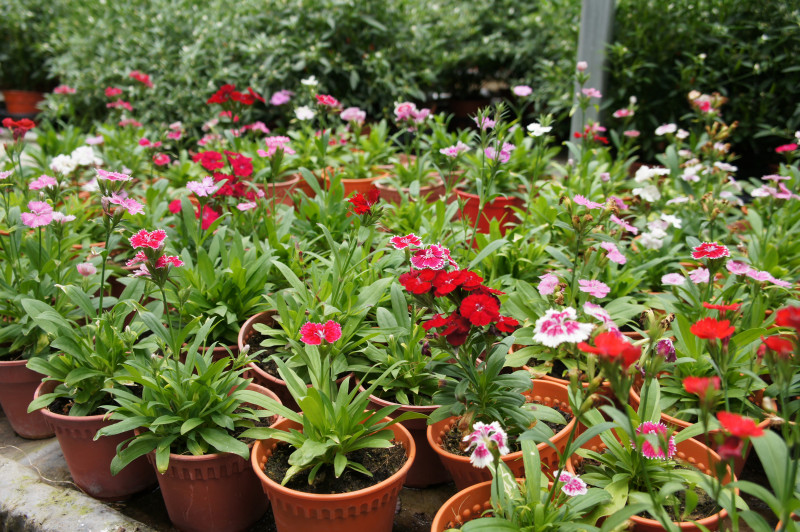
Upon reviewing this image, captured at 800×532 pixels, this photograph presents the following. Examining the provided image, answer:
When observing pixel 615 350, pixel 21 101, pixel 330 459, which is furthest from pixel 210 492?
pixel 21 101

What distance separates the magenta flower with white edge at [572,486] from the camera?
1.37m

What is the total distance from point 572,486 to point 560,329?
392 millimetres

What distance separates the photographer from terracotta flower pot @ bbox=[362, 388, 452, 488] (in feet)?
5.82

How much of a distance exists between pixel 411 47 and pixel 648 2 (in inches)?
67.7

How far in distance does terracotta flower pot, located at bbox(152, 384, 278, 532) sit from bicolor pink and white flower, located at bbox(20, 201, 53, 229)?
77cm

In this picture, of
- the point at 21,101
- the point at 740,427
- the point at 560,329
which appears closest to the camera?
the point at 740,427

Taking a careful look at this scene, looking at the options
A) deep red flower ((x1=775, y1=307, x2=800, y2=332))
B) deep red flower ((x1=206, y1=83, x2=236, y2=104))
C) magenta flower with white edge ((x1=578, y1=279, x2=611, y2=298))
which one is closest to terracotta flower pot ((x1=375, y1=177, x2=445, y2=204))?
deep red flower ((x1=206, y1=83, x2=236, y2=104))

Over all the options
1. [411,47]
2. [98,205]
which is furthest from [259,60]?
[98,205]

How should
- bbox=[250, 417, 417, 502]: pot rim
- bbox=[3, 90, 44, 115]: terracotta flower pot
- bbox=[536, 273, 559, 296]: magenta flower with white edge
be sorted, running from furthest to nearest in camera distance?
bbox=[3, 90, 44, 115]: terracotta flower pot → bbox=[536, 273, 559, 296]: magenta flower with white edge → bbox=[250, 417, 417, 502]: pot rim

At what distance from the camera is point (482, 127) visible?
209 centimetres

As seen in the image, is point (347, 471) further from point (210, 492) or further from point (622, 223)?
point (622, 223)

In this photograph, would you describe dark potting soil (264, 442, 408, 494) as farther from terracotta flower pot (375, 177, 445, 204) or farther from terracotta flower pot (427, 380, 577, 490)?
terracotta flower pot (375, 177, 445, 204)

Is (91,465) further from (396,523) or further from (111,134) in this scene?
(111,134)

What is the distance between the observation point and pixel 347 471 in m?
1.62
